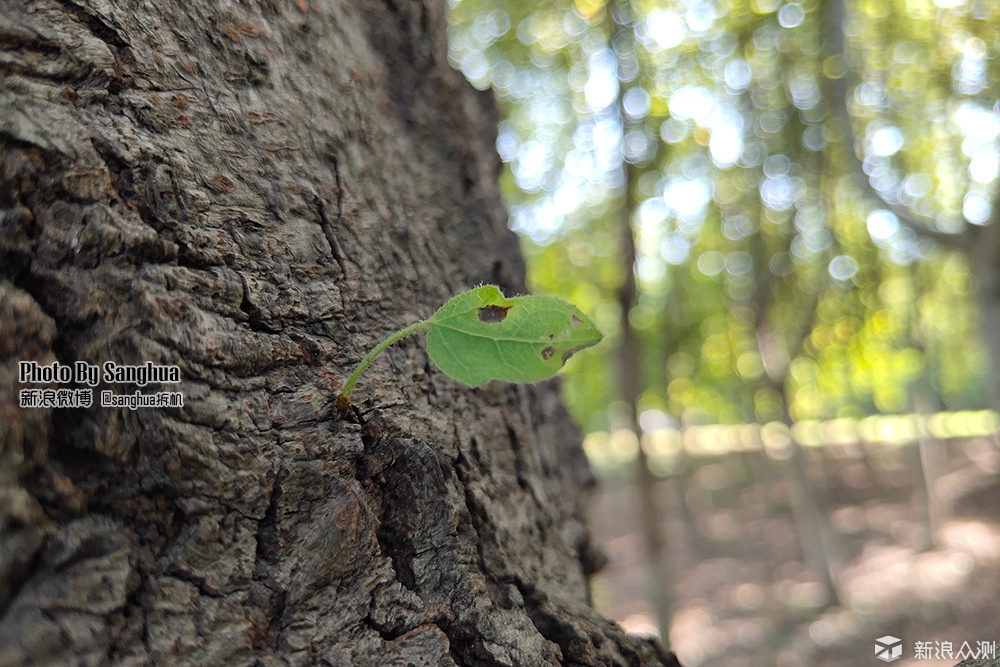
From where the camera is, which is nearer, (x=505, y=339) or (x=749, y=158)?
(x=505, y=339)

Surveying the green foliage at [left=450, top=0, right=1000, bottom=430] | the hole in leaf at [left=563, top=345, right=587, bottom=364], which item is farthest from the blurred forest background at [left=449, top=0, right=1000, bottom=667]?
the hole in leaf at [left=563, top=345, right=587, bottom=364]

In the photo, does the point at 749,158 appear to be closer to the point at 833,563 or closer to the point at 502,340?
the point at 833,563

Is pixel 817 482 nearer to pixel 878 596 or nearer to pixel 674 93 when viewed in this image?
pixel 878 596

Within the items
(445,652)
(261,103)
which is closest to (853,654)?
(445,652)

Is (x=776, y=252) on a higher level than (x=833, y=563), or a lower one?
higher

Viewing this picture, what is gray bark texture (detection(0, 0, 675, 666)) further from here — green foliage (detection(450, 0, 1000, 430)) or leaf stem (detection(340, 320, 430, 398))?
green foliage (detection(450, 0, 1000, 430))

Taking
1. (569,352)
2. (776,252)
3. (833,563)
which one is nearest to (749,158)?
(776,252)
